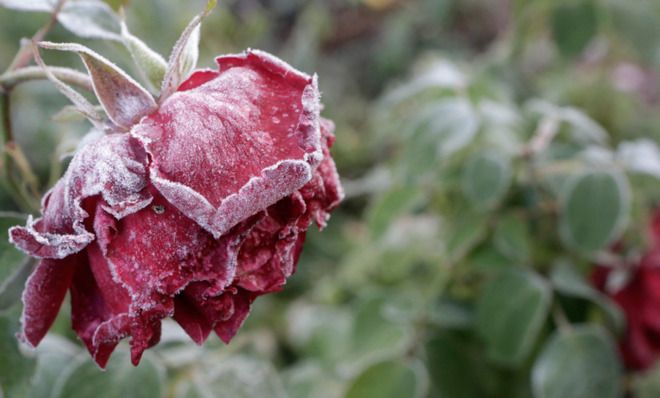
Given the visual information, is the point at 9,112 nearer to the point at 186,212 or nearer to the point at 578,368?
the point at 186,212

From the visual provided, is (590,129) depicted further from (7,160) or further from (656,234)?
(7,160)

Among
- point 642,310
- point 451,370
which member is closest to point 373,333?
point 451,370

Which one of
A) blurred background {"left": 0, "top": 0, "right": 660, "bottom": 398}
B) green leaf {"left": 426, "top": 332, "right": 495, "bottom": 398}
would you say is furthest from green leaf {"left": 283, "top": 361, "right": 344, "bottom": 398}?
green leaf {"left": 426, "top": 332, "right": 495, "bottom": 398}

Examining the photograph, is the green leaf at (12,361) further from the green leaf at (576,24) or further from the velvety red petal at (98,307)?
the green leaf at (576,24)

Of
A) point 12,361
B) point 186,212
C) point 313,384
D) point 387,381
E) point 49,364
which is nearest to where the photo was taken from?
point 186,212

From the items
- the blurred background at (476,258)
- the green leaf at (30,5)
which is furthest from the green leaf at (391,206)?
the green leaf at (30,5)

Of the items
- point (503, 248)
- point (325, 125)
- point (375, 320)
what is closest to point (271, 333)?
point (375, 320)
